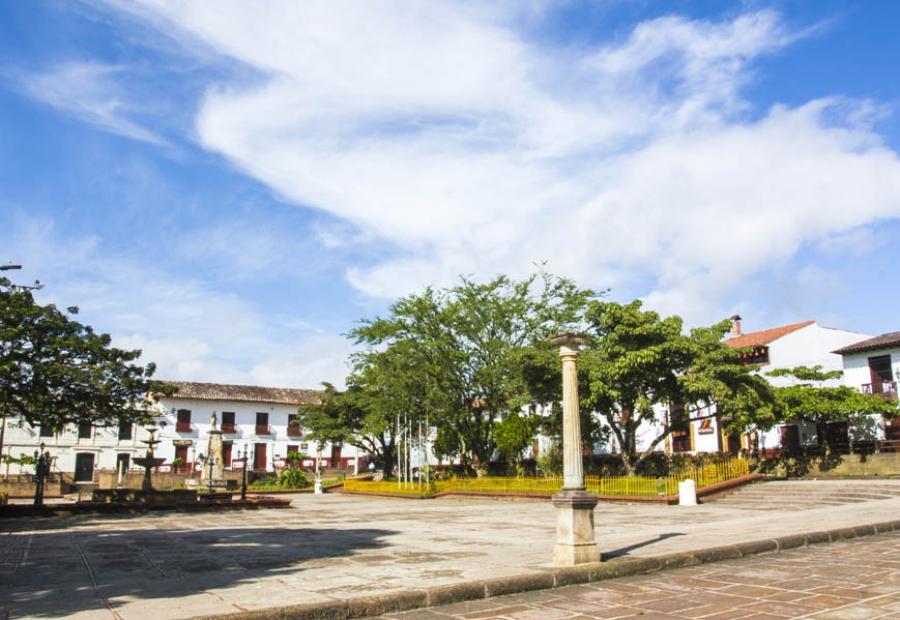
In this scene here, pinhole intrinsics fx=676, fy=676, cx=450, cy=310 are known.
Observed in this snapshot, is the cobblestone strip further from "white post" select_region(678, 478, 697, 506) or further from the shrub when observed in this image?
the shrub

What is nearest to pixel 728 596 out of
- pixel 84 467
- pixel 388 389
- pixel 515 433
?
pixel 515 433

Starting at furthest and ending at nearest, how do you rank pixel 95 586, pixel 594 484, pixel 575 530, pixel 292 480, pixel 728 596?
pixel 292 480 < pixel 594 484 < pixel 575 530 < pixel 95 586 < pixel 728 596

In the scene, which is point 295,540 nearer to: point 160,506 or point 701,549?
point 701,549

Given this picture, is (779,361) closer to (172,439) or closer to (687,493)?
(687,493)

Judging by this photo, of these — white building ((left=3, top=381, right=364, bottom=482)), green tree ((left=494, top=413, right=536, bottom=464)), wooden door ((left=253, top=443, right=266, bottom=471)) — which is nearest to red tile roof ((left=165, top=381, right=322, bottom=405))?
white building ((left=3, top=381, right=364, bottom=482))

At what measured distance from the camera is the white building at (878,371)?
97.0ft

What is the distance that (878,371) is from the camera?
31.6 meters

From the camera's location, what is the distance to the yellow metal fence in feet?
69.8

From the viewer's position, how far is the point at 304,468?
160 feet

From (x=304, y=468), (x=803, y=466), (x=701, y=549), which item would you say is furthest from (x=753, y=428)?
(x=304, y=468)

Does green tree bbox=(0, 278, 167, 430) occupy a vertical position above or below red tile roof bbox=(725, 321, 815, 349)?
below

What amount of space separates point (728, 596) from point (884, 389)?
29.9 metres

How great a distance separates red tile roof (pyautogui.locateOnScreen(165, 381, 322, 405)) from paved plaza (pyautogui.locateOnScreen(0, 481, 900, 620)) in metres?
34.4

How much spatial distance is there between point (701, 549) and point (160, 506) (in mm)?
18328
